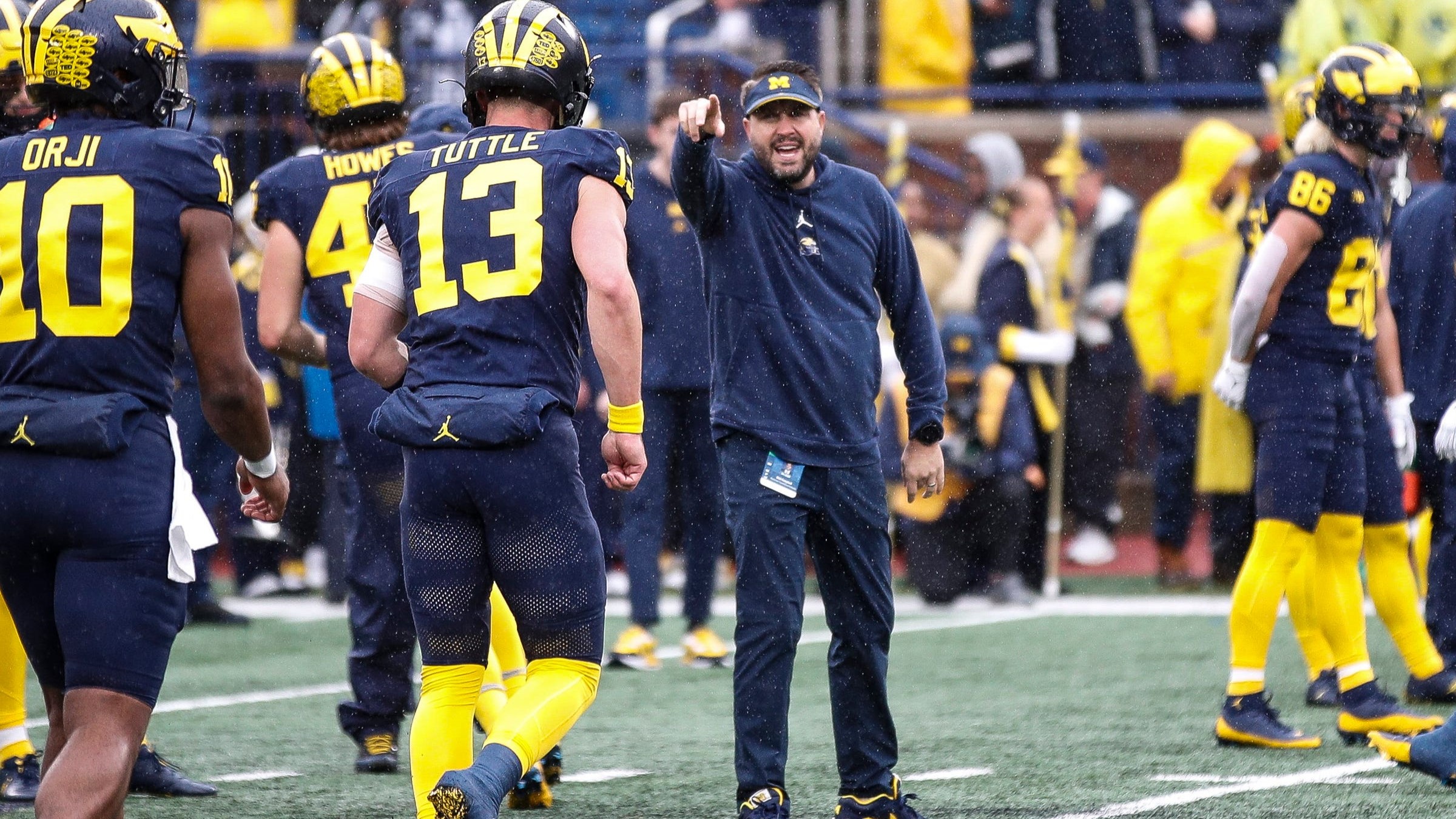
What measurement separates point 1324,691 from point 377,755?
339 cm

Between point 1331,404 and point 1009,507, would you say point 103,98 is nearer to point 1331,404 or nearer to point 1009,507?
point 1331,404

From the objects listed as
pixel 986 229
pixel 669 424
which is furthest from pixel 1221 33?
pixel 669 424

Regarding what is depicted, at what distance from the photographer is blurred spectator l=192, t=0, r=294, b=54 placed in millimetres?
13781

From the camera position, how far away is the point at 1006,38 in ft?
49.6

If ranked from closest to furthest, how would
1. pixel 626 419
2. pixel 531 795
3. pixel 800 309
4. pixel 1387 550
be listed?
pixel 626 419 < pixel 800 309 < pixel 531 795 < pixel 1387 550

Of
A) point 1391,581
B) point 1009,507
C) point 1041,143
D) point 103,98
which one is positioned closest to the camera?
point 103,98

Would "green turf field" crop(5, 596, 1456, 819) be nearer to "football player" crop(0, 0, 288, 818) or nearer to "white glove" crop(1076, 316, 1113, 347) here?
"football player" crop(0, 0, 288, 818)

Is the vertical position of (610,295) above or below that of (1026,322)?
above

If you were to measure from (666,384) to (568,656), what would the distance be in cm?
419

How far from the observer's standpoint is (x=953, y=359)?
10.9 metres

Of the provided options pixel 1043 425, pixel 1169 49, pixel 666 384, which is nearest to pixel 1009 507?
pixel 1043 425

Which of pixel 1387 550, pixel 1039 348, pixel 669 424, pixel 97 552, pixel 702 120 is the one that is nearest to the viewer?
pixel 97 552

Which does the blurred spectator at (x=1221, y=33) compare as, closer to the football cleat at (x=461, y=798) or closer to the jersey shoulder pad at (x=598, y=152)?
the jersey shoulder pad at (x=598, y=152)

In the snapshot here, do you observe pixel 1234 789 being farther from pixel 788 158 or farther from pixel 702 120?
pixel 702 120
